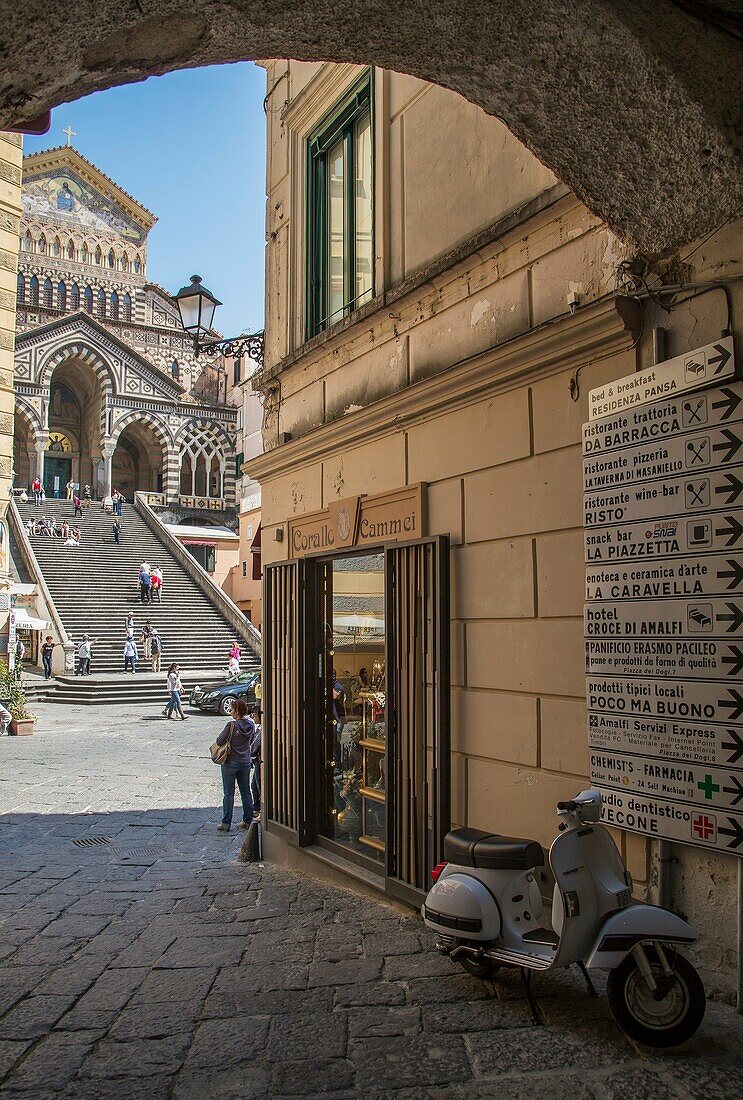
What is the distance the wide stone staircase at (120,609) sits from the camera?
82.0 feet

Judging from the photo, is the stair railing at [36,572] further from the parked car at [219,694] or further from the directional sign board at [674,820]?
the directional sign board at [674,820]

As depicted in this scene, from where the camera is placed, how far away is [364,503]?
21.6 feet

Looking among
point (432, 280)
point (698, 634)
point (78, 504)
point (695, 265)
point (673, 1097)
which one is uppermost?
point (78, 504)

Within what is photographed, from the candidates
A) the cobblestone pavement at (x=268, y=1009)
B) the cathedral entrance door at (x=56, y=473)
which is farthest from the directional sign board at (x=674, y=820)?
the cathedral entrance door at (x=56, y=473)

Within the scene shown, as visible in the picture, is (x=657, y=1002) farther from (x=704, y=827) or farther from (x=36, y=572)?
(x=36, y=572)

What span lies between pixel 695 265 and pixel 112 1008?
4380mm

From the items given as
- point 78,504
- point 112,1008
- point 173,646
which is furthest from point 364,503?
point 78,504

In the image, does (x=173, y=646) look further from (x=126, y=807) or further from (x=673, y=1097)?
(x=673, y=1097)

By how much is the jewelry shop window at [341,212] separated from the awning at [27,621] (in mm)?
21207

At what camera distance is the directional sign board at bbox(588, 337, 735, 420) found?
150 inches

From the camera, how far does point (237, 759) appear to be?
31.3ft

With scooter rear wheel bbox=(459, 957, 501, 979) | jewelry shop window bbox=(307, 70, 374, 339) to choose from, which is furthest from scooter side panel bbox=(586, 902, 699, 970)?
jewelry shop window bbox=(307, 70, 374, 339)

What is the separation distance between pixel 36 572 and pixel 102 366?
18.9 meters

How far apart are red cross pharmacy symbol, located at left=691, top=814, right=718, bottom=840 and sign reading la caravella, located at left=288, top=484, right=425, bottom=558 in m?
2.59
